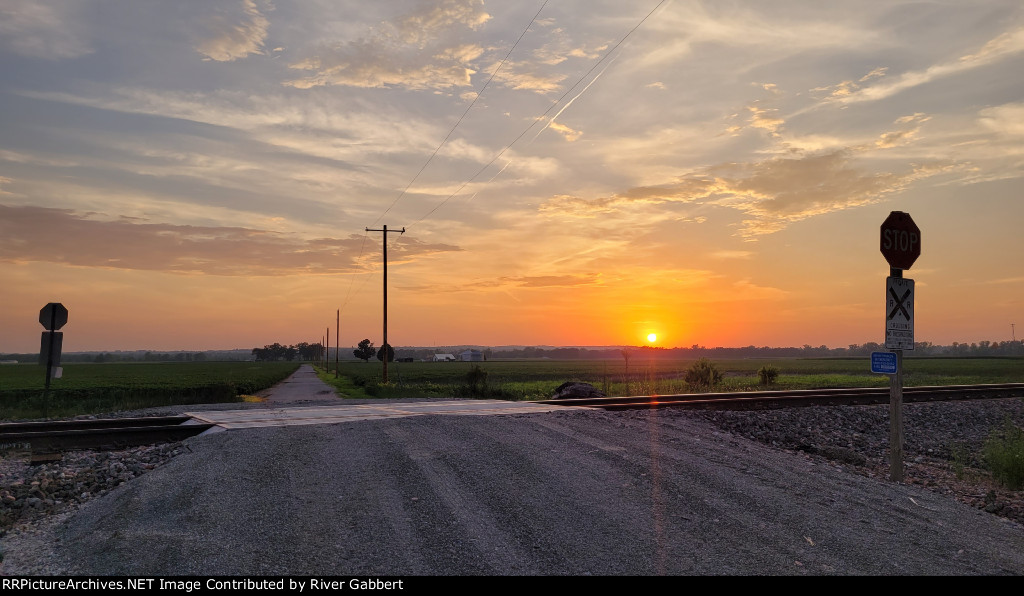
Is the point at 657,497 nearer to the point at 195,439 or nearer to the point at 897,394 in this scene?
the point at 897,394

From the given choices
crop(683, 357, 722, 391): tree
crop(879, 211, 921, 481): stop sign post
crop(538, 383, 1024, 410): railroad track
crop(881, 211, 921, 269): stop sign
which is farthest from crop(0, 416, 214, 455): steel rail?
crop(683, 357, 722, 391): tree

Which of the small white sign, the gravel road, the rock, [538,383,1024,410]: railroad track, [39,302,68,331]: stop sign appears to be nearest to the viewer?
the gravel road

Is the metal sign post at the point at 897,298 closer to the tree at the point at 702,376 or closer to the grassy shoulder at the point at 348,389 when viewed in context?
the grassy shoulder at the point at 348,389

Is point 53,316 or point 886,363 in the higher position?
point 53,316

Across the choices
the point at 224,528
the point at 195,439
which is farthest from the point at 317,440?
the point at 224,528

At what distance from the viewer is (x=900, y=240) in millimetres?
10484

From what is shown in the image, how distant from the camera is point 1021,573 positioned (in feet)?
20.8

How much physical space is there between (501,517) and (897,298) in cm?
749

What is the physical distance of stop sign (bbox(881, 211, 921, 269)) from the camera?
409 inches

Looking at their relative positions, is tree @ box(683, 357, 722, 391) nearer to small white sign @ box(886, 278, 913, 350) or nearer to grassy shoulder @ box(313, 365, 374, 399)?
grassy shoulder @ box(313, 365, 374, 399)

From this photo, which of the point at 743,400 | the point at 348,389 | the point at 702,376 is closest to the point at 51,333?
the point at 743,400

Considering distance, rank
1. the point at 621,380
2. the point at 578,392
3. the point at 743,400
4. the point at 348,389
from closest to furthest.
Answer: the point at 743,400, the point at 578,392, the point at 348,389, the point at 621,380

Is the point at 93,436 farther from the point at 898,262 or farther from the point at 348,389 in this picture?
the point at 348,389

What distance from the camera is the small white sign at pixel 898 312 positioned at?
10.4 meters
